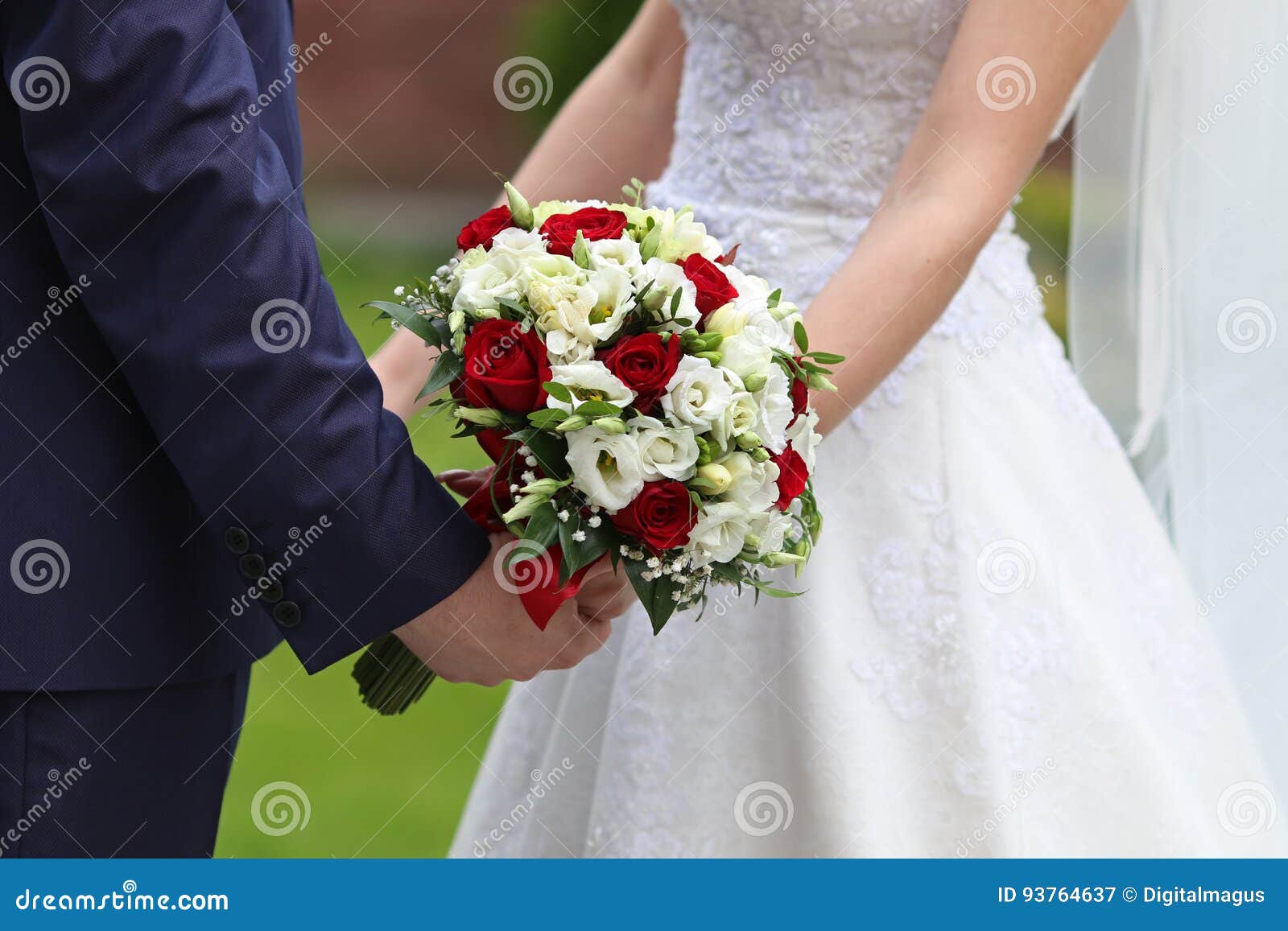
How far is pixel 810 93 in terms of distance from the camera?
6.54 feet

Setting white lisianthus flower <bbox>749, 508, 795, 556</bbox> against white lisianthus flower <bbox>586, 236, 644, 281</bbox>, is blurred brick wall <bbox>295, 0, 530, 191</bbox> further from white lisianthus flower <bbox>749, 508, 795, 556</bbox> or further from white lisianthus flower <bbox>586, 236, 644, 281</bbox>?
white lisianthus flower <bbox>749, 508, 795, 556</bbox>

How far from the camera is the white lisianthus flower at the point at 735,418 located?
1.47 m

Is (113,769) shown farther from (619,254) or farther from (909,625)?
(909,625)

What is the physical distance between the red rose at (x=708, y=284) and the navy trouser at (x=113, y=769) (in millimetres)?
811

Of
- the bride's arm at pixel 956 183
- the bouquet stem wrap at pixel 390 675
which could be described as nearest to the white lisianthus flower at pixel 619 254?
the bride's arm at pixel 956 183

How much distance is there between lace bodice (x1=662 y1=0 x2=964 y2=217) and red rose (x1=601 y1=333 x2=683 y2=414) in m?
0.65

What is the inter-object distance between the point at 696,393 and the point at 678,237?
0.24 m

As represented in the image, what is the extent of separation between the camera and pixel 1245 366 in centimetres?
214

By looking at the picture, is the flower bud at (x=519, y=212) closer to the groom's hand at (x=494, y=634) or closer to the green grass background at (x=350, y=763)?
the groom's hand at (x=494, y=634)

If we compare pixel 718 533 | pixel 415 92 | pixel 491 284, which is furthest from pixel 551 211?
pixel 415 92

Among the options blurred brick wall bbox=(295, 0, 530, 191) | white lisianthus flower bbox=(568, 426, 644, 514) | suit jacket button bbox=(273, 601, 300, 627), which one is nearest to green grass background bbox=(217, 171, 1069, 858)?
suit jacket button bbox=(273, 601, 300, 627)

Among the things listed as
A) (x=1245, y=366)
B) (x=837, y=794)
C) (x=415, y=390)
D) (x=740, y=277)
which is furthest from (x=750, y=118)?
(x=837, y=794)

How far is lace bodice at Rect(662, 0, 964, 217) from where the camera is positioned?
1.92 m

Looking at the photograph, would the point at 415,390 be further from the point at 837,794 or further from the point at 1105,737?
the point at 1105,737
